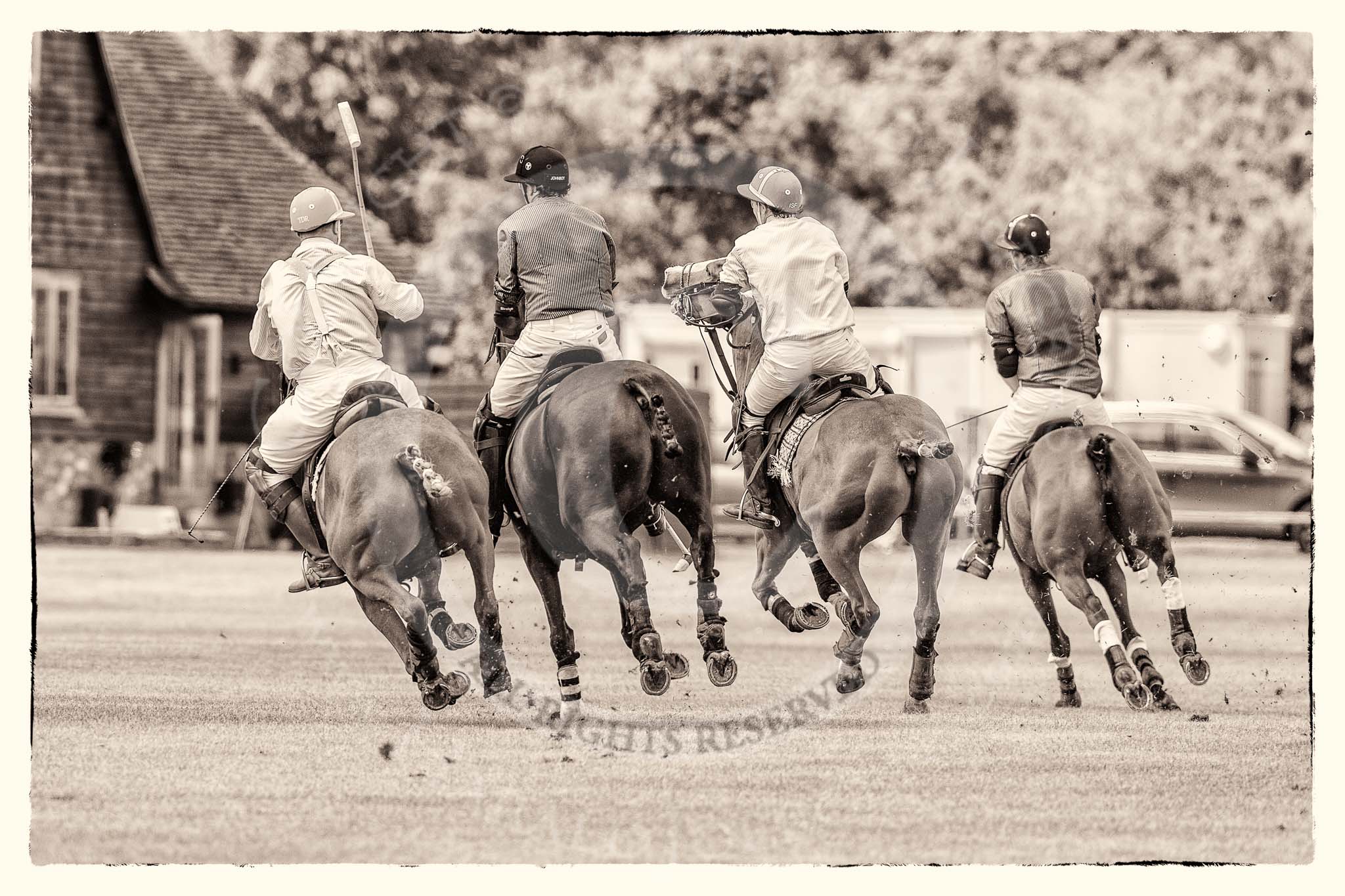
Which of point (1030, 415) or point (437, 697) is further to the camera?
point (1030, 415)

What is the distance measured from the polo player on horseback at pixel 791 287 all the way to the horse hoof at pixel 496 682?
68.0 inches

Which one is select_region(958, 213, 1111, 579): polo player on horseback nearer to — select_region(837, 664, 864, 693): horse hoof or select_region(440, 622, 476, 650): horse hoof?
select_region(837, 664, 864, 693): horse hoof

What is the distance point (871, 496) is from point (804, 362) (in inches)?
44.9

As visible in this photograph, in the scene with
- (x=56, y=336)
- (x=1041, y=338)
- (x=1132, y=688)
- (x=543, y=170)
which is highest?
(x=543, y=170)

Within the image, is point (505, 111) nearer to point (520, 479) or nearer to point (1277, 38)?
point (1277, 38)

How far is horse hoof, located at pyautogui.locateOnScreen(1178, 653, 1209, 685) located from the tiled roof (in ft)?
76.5

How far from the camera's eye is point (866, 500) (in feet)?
41.1

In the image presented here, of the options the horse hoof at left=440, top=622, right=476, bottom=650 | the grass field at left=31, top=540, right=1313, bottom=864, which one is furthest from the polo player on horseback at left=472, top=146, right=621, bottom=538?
the grass field at left=31, top=540, right=1313, bottom=864

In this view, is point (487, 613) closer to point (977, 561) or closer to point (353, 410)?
point (353, 410)

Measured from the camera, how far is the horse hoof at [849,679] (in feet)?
41.7

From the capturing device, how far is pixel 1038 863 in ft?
29.6

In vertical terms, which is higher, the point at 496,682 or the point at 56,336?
the point at 56,336

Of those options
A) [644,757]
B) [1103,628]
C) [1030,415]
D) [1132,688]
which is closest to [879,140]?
[1030,415]

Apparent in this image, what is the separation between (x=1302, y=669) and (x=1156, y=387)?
17793 mm
